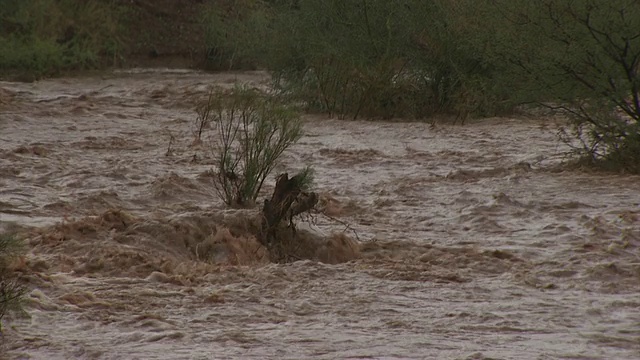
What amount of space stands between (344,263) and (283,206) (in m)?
0.76

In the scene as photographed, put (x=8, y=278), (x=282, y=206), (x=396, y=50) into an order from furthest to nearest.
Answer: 1. (x=396, y=50)
2. (x=282, y=206)
3. (x=8, y=278)

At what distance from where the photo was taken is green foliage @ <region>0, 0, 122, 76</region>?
17516mm

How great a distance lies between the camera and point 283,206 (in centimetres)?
718

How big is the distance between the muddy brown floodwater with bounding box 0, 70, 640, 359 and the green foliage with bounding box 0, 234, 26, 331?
101mm

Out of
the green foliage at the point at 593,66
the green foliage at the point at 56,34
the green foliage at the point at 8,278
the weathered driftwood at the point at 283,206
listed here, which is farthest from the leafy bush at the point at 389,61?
the green foliage at the point at 8,278

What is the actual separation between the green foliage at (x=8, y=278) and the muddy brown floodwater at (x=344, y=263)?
0.33 ft

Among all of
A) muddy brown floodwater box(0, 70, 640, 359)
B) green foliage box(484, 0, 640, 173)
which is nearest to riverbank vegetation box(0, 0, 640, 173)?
green foliage box(484, 0, 640, 173)

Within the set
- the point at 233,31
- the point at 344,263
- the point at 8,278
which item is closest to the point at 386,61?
the point at 233,31

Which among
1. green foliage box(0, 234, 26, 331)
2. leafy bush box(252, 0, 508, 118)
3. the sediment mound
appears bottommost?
the sediment mound

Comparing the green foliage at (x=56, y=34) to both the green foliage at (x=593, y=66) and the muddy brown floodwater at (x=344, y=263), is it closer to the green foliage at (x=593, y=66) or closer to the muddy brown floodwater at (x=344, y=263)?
the muddy brown floodwater at (x=344, y=263)

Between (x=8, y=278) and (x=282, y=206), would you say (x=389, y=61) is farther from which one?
(x=8, y=278)

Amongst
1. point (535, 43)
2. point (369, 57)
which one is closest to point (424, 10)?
point (369, 57)

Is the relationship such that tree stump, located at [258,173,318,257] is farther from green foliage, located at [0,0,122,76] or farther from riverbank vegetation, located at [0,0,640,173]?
green foliage, located at [0,0,122,76]

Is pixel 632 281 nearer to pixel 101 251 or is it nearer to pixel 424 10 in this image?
pixel 101 251
